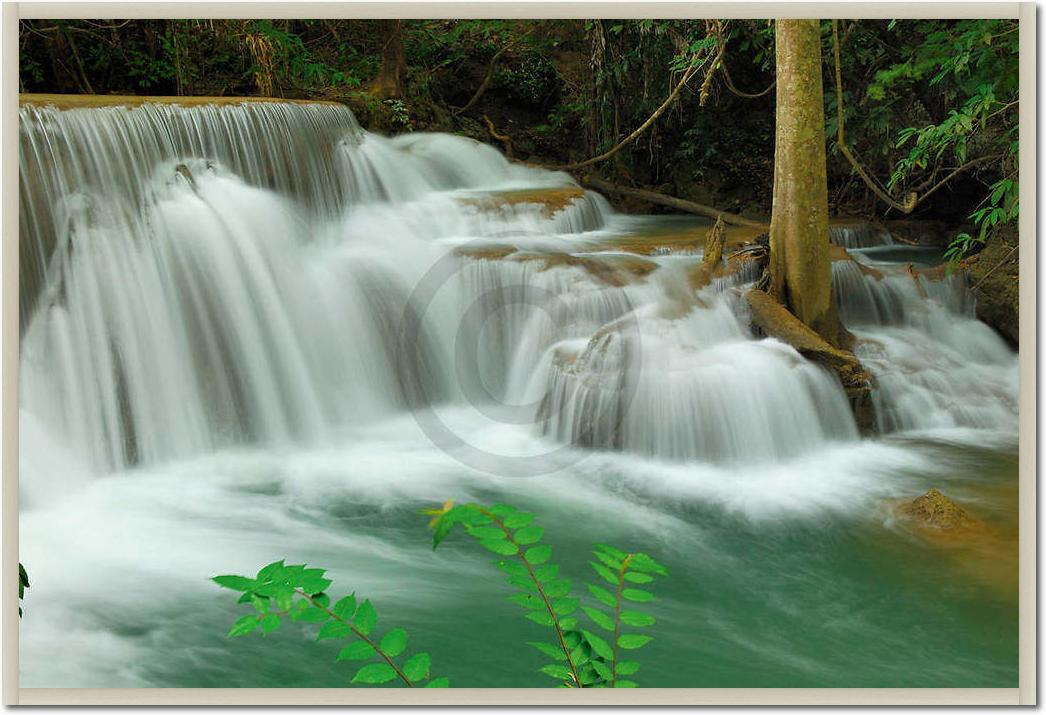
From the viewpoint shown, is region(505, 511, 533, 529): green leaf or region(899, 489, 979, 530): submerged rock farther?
region(899, 489, 979, 530): submerged rock

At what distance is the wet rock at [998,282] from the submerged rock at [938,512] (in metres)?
1.77

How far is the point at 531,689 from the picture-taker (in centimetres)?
211

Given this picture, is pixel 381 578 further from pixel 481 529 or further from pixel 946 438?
pixel 946 438

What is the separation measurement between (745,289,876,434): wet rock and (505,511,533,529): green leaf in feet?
9.64

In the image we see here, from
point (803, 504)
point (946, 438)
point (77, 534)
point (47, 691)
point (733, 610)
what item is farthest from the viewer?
point (946, 438)

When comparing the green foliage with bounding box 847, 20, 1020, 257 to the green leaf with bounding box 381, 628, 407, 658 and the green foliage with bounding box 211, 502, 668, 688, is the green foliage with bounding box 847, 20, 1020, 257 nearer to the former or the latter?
the green foliage with bounding box 211, 502, 668, 688

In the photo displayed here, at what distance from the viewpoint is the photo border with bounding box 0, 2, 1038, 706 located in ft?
6.92

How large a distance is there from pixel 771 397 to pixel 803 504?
27.5 inches

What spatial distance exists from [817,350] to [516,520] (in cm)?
307

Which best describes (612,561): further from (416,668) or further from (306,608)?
(306,608)

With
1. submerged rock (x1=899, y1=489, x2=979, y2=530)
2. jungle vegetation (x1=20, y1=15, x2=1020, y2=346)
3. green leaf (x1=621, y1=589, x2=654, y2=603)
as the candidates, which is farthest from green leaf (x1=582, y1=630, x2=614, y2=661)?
jungle vegetation (x1=20, y1=15, x2=1020, y2=346)

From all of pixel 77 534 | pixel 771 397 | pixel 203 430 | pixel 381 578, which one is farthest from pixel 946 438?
pixel 77 534

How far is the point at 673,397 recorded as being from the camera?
3881mm

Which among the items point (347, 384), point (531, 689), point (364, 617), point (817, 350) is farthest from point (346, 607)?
point (817, 350)
